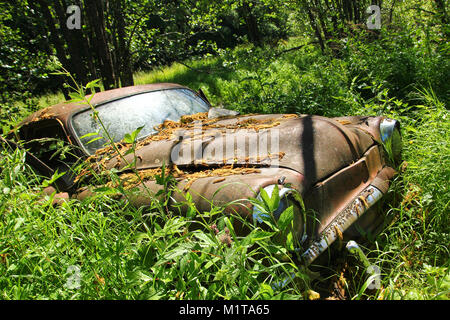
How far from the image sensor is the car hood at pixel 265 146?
6.25 feet

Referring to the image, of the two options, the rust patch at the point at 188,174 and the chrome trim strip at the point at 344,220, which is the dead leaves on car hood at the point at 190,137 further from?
the chrome trim strip at the point at 344,220

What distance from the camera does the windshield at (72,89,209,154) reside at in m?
2.60

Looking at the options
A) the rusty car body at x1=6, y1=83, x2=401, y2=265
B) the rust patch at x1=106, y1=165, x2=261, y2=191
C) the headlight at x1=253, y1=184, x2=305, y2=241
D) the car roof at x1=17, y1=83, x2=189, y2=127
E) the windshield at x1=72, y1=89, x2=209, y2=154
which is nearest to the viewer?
the headlight at x1=253, y1=184, x2=305, y2=241

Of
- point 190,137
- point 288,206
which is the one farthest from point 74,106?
point 288,206

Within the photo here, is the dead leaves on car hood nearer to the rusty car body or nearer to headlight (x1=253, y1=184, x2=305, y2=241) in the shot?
the rusty car body

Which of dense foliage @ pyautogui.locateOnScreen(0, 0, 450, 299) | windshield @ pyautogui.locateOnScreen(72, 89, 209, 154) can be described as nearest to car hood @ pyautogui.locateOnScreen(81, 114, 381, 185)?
windshield @ pyautogui.locateOnScreen(72, 89, 209, 154)

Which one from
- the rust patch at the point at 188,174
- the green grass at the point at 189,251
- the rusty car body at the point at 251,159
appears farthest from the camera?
the rust patch at the point at 188,174

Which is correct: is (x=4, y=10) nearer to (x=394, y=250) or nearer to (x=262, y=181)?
(x=262, y=181)

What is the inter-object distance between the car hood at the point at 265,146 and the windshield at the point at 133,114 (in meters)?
0.17

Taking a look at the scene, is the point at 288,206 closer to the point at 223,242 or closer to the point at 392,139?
the point at 223,242

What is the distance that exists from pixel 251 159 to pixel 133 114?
136 cm

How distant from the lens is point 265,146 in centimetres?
205

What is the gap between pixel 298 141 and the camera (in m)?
2.00

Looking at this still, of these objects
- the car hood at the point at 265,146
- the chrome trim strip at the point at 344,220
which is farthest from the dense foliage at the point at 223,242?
the car hood at the point at 265,146
